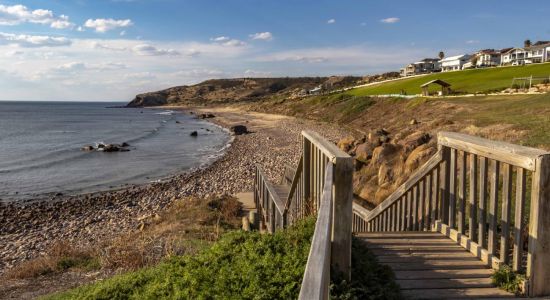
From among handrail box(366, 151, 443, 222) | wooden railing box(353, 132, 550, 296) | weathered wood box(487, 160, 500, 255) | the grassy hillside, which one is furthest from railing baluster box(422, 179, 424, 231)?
the grassy hillside

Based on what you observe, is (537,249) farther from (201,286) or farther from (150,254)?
(150,254)

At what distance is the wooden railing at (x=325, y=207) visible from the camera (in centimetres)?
195

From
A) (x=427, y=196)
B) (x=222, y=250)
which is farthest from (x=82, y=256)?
(x=427, y=196)

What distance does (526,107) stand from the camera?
1847 cm

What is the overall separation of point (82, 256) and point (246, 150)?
87.5 feet

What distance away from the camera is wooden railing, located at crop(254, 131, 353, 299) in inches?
76.6

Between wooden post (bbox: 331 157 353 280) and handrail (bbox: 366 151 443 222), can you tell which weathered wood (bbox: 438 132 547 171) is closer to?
handrail (bbox: 366 151 443 222)

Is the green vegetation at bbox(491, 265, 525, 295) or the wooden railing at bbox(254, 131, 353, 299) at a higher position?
the wooden railing at bbox(254, 131, 353, 299)

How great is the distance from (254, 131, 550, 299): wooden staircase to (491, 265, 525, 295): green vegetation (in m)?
0.06

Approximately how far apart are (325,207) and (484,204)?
255 centimetres

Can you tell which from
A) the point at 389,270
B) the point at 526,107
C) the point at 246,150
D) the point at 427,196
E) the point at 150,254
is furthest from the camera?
the point at 246,150

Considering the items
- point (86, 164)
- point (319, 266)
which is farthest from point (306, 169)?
point (86, 164)

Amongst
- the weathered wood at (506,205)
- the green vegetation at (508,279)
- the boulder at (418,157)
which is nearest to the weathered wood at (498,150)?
the weathered wood at (506,205)

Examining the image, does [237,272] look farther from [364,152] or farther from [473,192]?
[364,152]
